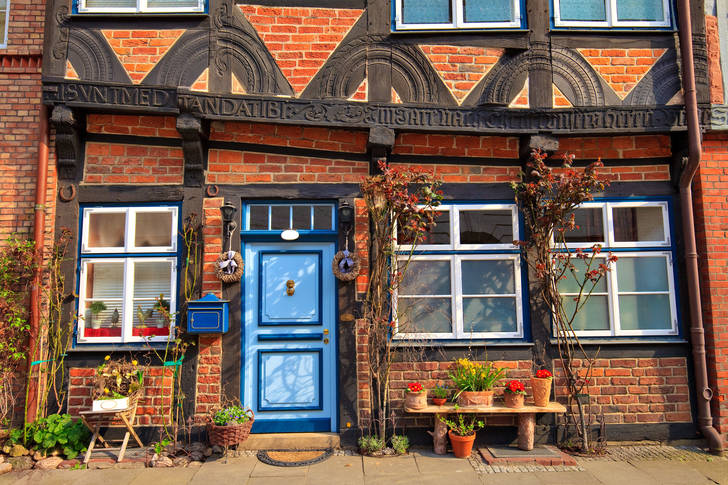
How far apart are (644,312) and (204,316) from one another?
4.90 metres

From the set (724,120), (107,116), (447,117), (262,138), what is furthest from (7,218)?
(724,120)

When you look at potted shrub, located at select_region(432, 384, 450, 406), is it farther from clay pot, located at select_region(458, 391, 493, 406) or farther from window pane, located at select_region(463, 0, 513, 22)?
window pane, located at select_region(463, 0, 513, 22)

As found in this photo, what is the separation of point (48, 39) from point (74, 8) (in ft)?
1.50

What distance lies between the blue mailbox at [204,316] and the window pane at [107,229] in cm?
124

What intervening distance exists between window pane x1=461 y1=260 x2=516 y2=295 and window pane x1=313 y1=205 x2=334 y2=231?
1611mm

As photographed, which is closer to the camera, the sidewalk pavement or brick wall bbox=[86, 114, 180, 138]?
the sidewalk pavement

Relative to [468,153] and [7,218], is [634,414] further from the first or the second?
[7,218]

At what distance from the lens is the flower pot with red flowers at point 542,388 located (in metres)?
5.48

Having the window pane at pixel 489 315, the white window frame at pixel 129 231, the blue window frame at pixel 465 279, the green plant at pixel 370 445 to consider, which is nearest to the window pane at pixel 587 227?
the blue window frame at pixel 465 279

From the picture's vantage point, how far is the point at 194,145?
229 inches

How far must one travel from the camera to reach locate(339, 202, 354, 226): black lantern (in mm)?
5902

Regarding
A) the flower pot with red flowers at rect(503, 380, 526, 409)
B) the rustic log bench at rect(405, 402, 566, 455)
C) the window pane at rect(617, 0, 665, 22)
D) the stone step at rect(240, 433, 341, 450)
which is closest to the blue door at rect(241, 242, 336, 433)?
the stone step at rect(240, 433, 341, 450)

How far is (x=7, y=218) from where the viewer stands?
5.82 m

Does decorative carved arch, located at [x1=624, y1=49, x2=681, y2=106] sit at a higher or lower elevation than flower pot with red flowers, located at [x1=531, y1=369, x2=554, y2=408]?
higher
